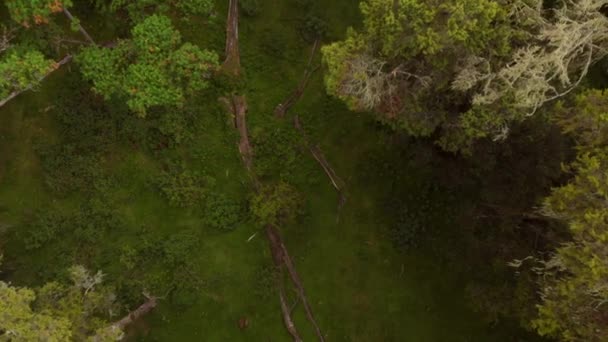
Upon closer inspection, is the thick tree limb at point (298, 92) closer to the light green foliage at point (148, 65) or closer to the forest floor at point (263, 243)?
Answer: the forest floor at point (263, 243)

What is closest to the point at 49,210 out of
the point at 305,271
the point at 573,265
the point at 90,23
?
the point at 90,23

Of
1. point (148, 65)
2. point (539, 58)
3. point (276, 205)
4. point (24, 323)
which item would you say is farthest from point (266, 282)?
point (539, 58)

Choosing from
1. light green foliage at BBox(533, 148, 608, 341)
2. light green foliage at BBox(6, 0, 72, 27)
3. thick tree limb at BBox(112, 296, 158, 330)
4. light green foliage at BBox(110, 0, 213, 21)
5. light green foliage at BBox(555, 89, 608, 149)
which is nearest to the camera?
light green foliage at BBox(533, 148, 608, 341)

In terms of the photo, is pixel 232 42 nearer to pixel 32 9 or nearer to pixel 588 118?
pixel 32 9

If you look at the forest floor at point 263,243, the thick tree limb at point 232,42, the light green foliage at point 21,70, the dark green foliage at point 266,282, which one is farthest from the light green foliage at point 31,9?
the dark green foliage at point 266,282

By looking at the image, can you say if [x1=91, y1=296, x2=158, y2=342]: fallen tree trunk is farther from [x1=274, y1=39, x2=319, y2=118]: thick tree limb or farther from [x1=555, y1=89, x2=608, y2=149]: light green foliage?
[x1=555, y1=89, x2=608, y2=149]: light green foliage

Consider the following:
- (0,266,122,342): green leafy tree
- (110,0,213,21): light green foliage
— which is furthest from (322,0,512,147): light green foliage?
(0,266,122,342): green leafy tree

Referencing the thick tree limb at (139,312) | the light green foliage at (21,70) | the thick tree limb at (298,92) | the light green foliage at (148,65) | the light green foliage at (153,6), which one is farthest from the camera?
the thick tree limb at (298,92)
